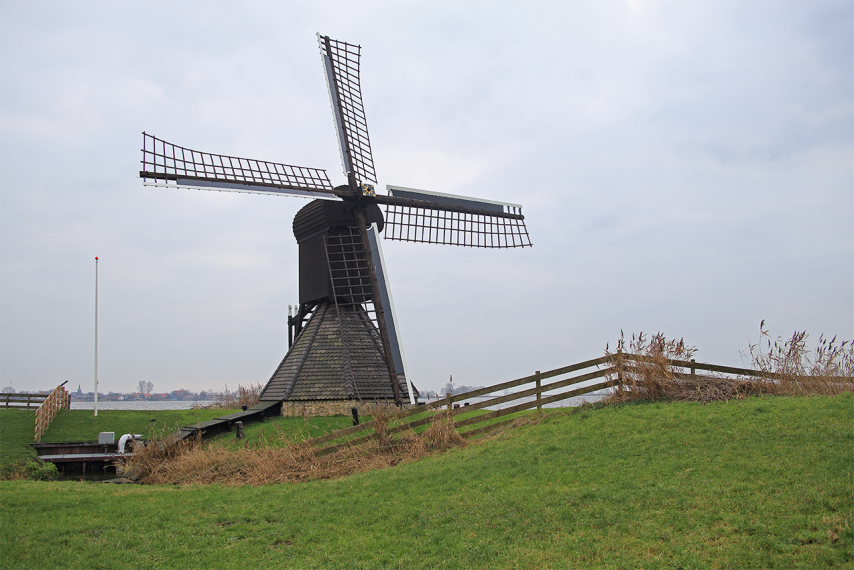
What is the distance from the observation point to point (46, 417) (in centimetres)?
2256

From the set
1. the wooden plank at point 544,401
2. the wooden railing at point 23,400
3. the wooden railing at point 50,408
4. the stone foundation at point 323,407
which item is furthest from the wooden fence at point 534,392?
the wooden railing at point 23,400

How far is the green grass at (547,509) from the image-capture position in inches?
265

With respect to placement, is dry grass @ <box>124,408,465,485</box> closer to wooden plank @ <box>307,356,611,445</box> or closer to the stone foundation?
wooden plank @ <box>307,356,611,445</box>

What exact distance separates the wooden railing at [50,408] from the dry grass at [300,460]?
8135 mm

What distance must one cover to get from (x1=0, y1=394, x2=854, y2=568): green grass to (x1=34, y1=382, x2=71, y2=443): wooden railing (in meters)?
A: 10.1

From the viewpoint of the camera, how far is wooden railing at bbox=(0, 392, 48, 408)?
27078mm

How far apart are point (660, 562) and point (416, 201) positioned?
19.2 metres

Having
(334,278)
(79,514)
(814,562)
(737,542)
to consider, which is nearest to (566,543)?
(737,542)

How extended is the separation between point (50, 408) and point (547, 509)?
70.5 ft

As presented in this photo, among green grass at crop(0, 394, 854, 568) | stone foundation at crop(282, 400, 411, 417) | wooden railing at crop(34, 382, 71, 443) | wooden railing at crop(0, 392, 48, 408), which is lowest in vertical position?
green grass at crop(0, 394, 854, 568)

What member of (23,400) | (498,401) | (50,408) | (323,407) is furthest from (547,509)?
(23,400)

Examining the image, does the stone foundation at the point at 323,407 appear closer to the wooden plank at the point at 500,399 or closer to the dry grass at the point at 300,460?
the dry grass at the point at 300,460

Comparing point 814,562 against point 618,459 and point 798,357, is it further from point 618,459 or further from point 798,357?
point 798,357

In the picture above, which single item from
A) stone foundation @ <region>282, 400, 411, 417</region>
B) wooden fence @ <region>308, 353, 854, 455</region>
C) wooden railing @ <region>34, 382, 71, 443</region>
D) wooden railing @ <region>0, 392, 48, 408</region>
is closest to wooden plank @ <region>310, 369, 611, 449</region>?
wooden fence @ <region>308, 353, 854, 455</region>
